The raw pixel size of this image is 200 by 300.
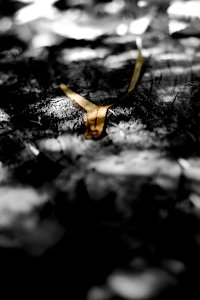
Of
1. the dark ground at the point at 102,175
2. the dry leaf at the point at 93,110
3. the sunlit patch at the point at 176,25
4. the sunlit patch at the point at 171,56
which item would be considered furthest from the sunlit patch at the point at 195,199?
the sunlit patch at the point at 176,25

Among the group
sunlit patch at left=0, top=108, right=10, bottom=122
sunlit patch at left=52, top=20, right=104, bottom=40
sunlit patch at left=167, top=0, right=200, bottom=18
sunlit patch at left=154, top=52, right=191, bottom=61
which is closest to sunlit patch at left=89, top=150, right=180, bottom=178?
sunlit patch at left=0, top=108, right=10, bottom=122

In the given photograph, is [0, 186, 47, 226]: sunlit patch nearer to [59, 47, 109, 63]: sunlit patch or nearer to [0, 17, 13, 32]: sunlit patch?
[59, 47, 109, 63]: sunlit patch

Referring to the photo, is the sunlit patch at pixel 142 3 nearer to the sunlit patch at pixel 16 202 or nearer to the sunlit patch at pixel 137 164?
the sunlit patch at pixel 137 164

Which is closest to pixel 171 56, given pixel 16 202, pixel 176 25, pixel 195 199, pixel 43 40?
pixel 176 25

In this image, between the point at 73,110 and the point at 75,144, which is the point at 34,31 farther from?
the point at 75,144

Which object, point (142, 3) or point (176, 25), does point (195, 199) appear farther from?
point (142, 3)

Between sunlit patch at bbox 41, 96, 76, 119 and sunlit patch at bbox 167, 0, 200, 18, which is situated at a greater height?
sunlit patch at bbox 167, 0, 200, 18

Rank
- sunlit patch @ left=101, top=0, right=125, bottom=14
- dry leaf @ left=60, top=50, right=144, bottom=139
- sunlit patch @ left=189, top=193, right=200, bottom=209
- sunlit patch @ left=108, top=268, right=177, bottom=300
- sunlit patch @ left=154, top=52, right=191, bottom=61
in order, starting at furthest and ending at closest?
sunlit patch @ left=101, top=0, right=125, bottom=14, sunlit patch @ left=154, top=52, right=191, bottom=61, dry leaf @ left=60, top=50, right=144, bottom=139, sunlit patch @ left=189, top=193, right=200, bottom=209, sunlit patch @ left=108, top=268, right=177, bottom=300
